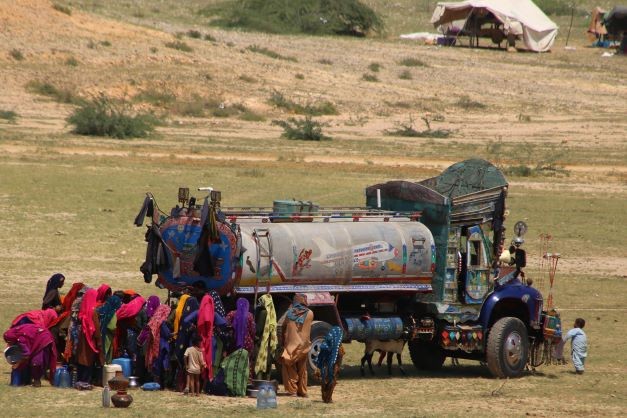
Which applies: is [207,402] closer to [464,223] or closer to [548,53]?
[464,223]

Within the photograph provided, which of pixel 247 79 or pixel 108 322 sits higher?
pixel 247 79

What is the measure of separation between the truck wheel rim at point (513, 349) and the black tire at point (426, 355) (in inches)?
39.5

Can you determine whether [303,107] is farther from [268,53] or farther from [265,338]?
[265,338]

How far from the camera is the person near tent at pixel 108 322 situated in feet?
46.8

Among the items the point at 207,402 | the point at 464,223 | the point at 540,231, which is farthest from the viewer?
the point at 540,231

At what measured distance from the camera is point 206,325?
13938 millimetres

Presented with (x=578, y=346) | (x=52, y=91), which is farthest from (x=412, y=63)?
(x=578, y=346)

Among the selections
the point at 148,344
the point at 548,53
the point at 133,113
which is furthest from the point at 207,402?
the point at 548,53

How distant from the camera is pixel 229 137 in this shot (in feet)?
149

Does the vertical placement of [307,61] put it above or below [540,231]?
above

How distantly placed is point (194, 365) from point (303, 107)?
4019 cm

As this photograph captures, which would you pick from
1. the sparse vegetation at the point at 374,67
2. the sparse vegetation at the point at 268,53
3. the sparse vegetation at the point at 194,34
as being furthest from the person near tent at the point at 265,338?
the sparse vegetation at the point at 194,34

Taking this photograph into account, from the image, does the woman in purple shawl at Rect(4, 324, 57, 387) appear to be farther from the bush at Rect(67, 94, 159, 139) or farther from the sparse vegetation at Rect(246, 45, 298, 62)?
the sparse vegetation at Rect(246, 45, 298, 62)

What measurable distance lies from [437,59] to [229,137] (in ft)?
86.3
